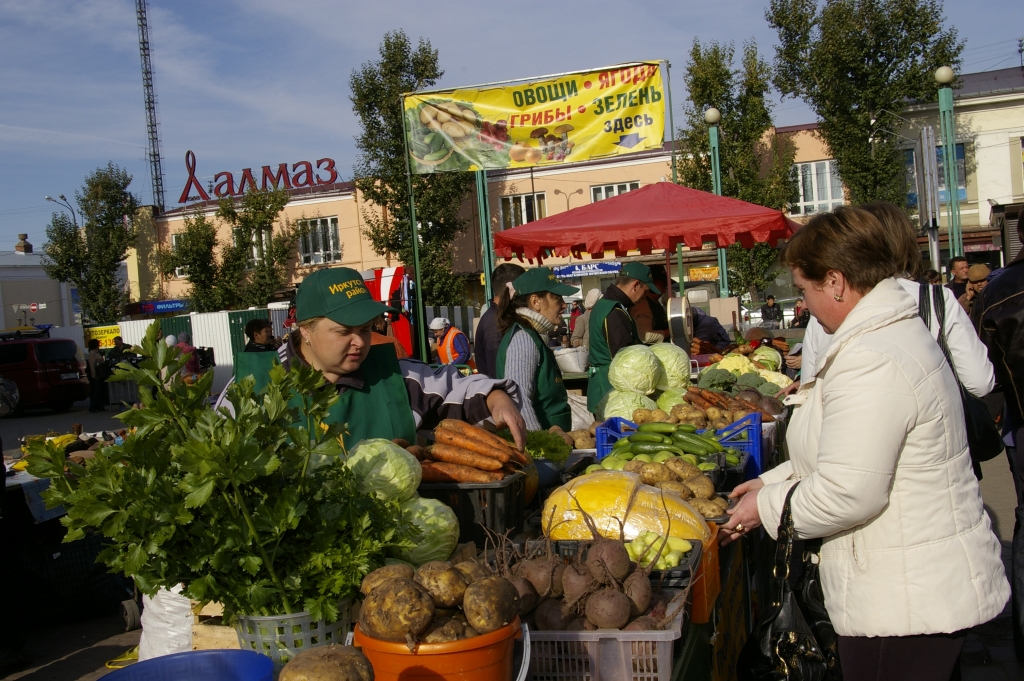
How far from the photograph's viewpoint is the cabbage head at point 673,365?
6.61 metres

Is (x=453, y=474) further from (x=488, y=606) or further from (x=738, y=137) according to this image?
(x=738, y=137)

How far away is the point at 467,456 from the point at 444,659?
1.27 metres

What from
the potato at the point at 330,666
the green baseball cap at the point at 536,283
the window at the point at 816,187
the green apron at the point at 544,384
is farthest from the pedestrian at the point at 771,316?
the potato at the point at 330,666

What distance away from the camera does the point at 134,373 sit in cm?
176

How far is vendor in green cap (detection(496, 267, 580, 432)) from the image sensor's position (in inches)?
194

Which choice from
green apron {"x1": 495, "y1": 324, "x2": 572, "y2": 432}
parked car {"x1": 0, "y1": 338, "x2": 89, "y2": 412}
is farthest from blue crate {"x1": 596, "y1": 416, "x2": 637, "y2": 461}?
parked car {"x1": 0, "y1": 338, "x2": 89, "y2": 412}

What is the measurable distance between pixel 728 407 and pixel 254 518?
4.36 meters

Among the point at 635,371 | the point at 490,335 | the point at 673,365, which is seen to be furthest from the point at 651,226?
the point at 490,335

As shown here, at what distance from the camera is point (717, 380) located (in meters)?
6.68

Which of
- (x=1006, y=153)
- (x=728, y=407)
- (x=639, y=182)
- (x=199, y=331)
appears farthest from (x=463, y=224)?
(x=728, y=407)

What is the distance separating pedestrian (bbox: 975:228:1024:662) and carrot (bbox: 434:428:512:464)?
2.50m

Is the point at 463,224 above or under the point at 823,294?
above

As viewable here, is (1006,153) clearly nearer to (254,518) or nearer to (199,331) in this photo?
(199,331)

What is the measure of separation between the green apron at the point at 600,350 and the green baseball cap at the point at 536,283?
147 cm
